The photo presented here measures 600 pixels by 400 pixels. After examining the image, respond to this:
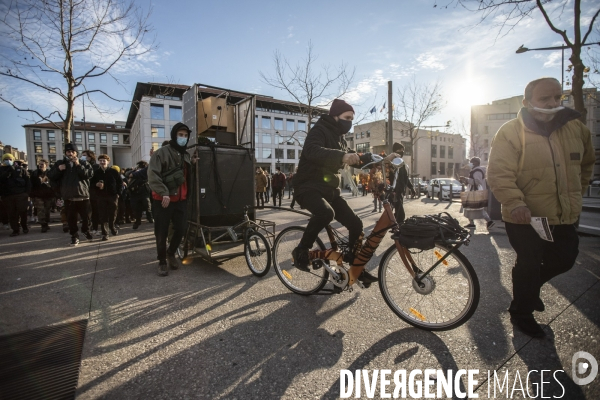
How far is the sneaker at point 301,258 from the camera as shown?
3.42 m

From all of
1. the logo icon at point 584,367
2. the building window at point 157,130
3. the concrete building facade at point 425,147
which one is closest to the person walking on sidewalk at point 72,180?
the logo icon at point 584,367

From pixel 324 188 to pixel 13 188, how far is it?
9.11m

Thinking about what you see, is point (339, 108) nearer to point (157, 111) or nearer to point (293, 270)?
point (293, 270)

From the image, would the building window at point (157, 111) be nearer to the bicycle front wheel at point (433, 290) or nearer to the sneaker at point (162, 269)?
the sneaker at point (162, 269)

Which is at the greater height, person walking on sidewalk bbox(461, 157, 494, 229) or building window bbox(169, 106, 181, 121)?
building window bbox(169, 106, 181, 121)

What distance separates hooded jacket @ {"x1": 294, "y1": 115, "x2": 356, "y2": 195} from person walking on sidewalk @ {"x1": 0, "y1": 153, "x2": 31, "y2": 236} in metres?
8.76

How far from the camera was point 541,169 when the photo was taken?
2.61m

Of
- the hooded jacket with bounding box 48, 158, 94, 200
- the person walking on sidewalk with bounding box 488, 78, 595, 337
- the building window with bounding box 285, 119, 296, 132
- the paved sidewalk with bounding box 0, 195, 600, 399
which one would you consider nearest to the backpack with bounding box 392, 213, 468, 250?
the person walking on sidewalk with bounding box 488, 78, 595, 337

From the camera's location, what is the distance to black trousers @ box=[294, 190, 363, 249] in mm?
3207

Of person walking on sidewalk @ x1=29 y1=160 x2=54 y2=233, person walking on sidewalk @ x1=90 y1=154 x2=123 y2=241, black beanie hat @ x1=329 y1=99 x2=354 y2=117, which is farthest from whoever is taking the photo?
person walking on sidewalk @ x1=29 y1=160 x2=54 y2=233

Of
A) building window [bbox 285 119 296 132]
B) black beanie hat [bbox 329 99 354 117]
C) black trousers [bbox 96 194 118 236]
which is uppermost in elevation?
building window [bbox 285 119 296 132]

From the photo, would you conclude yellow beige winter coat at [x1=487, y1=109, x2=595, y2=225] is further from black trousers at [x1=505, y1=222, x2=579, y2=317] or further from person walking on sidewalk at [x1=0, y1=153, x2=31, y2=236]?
person walking on sidewalk at [x1=0, y1=153, x2=31, y2=236]

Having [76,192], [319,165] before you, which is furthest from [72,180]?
[319,165]

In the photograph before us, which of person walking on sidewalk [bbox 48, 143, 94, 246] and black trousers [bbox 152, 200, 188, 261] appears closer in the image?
black trousers [bbox 152, 200, 188, 261]
